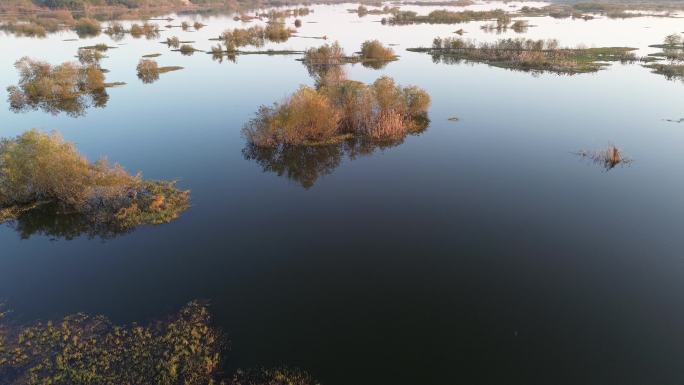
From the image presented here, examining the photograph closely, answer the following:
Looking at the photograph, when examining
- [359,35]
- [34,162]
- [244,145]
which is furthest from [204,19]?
[34,162]

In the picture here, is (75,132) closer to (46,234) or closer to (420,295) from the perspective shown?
(46,234)

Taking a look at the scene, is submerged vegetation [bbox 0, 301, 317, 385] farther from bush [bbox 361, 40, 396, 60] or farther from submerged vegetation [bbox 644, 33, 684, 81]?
submerged vegetation [bbox 644, 33, 684, 81]

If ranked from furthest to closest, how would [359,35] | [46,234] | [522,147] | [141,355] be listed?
[359,35], [522,147], [46,234], [141,355]

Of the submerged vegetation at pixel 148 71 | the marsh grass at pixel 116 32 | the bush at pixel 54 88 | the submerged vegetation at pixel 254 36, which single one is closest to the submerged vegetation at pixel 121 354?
the bush at pixel 54 88

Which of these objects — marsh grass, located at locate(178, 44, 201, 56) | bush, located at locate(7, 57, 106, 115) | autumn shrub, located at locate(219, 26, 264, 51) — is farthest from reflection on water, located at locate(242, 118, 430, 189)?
marsh grass, located at locate(178, 44, 201, 56)

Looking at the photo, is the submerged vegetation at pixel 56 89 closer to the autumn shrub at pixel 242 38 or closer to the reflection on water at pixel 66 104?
the reflection on water at pixel 66 104

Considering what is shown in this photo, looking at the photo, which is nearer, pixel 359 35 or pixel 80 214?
pixel 80 214
